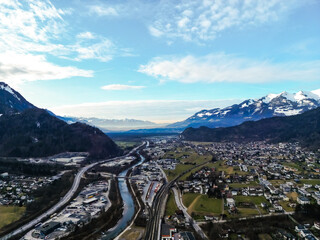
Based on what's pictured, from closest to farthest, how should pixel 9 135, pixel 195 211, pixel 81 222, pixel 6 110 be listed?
pixel 81 222 → pixel 195 211 → pixel 9 135 → pixel 6 110

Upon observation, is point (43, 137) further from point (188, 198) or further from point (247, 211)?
point (247, 211)

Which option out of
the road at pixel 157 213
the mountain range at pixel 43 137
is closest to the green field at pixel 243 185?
the road at pixel 157 213

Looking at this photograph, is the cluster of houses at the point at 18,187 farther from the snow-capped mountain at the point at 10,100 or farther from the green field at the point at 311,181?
the snow-capped mountain at the point at 10,100

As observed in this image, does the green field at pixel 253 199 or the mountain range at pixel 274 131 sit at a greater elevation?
the mountain range at pixel 274 131

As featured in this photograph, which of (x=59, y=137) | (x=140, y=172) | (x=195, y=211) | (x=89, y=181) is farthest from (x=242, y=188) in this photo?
(x=59, y=137)

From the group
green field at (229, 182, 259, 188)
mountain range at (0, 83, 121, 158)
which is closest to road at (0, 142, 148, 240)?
green field at (229, 182, 259, 188)

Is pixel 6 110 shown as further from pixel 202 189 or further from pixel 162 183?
pixel 202 189
